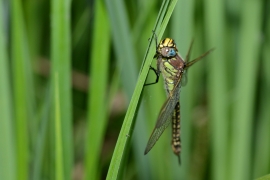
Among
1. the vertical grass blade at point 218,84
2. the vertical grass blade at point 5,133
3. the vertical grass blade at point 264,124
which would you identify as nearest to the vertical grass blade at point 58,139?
the vertical grass blade at point 5,133

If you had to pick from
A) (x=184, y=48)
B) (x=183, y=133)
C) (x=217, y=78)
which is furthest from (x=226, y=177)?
(x=184, y=48)

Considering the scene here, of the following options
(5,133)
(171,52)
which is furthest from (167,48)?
(5,133)

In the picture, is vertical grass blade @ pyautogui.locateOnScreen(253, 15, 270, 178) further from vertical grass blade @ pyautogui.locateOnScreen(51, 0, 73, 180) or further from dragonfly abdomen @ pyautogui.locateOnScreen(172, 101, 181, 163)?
vertical grass blade @ pyautogui.locateOnScreen(51, 0, 73, 180)

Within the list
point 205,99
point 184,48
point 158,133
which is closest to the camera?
point 158,133

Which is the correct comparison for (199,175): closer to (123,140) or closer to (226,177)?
(226,177)

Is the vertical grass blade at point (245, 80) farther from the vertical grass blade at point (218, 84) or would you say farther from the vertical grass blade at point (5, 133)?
the vertical grass blade at point (5, 133)

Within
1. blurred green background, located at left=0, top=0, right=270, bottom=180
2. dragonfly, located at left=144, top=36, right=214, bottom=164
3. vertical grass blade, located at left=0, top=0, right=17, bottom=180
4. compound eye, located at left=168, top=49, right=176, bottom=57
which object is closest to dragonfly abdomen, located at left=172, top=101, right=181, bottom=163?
dragonfly, located at left=144, top=36, right=214, bottom=164
